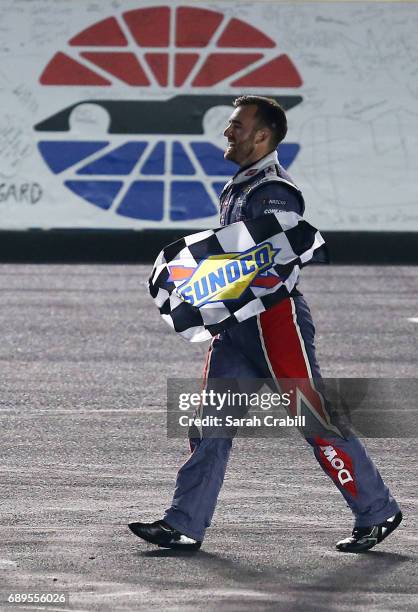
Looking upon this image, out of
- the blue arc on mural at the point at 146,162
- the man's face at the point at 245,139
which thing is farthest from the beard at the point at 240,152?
the blue arc on mural at the point at 146,162

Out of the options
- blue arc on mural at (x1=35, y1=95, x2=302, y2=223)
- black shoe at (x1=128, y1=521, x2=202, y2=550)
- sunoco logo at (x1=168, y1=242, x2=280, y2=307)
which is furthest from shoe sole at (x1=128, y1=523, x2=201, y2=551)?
blue arc on mural at (x1=35, y1=95, x2=302, y2=223)

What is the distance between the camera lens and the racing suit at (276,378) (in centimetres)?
631

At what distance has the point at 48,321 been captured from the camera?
14.2m

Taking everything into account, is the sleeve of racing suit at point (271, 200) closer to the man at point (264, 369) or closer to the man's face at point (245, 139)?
the man at point (264, 369)

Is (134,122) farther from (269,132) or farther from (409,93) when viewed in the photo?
(269,132)

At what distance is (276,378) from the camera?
6.33 metres

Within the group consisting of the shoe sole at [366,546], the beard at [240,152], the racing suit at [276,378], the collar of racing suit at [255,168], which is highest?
the beard at [240,152]

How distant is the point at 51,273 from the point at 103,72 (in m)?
3.00

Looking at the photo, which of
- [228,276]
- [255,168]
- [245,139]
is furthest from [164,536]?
[245,139]

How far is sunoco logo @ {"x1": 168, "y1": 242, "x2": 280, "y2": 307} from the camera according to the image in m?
6.23

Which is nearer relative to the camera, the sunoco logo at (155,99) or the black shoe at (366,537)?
the black shoe at (366,537)

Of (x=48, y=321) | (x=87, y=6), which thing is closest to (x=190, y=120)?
(x=87, y=6)

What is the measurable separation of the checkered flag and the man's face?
303 millimetres

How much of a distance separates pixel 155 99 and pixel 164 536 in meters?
14.0
